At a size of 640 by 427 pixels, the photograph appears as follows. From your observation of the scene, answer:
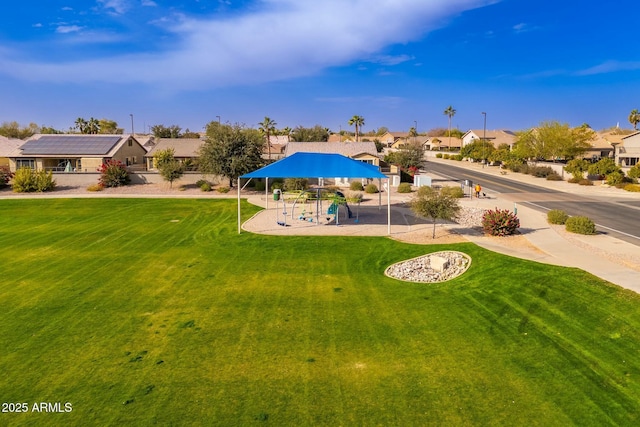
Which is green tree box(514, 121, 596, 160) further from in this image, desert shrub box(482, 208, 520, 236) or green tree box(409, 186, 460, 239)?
green tree box(409, 186, 460, 239)

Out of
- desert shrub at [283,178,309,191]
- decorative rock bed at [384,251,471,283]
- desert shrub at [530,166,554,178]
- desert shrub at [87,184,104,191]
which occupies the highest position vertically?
desert shrub at [530,166,554,178]

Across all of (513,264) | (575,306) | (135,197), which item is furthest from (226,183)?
(575,306)

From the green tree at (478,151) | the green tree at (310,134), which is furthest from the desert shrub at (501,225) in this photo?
the green tree at (310,134)

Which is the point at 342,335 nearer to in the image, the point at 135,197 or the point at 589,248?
the point at 589,248

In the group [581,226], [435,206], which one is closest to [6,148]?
[435,206]

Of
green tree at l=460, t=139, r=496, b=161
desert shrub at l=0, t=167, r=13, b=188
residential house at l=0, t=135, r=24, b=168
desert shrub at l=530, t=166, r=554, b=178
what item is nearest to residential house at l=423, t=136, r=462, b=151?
green tree at l=460, t=139, r=496, b=161

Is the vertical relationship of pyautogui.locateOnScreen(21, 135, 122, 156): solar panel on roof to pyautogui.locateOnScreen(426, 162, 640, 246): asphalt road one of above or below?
A: above

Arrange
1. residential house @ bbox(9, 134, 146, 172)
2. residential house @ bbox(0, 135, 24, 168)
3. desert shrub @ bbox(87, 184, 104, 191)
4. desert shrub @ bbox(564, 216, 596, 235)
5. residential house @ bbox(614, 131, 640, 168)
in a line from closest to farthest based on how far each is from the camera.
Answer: desert shrub @ bbox(564, 216, 596, 235) → desert shrub @ bbox(87, 184, 104, 191) → residential house @ bbox(9, 134, 146, 172) → residential house @ bbox(0, 135, 24, 168) → residential house @ bbox(614, 131, 640, 168)
